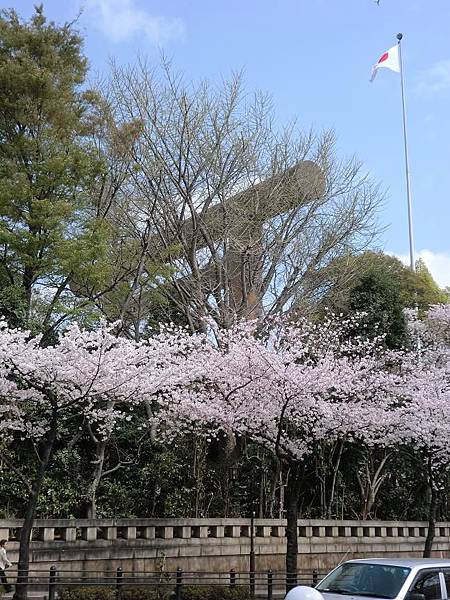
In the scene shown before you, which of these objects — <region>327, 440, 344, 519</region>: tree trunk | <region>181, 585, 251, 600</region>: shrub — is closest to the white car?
<region>181, 585, 251, 600</region>: shrub

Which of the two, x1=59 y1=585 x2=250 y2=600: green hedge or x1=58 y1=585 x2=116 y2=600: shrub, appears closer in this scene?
x1=58 y1=585 x2=116 y2=600: shrub

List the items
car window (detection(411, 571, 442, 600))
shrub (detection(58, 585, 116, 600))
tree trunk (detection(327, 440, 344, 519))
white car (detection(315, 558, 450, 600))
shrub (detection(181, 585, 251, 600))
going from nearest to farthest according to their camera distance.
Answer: white car (detection(315, 558, 450, 600)) → car window (detection(411, 571, 442, 600)) → shrub (detection(58, 585, 116, 600)) → shrub (detection(181, 585, 251, 600)) → tree trunk (detection(327, 440, 344, 519))

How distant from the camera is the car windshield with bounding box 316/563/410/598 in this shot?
8.88 m

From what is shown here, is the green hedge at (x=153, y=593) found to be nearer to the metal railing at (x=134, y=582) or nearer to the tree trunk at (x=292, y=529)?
the metal railing at (x=134, y=582)

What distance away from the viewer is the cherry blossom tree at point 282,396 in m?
17.5

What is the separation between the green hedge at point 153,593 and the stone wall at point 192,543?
1.80ft

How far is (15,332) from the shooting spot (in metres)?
16.4

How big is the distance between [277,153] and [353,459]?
37.2 feet

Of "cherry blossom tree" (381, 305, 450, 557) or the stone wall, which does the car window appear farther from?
"cherry blossom tree" (381, 305, 450, 557)

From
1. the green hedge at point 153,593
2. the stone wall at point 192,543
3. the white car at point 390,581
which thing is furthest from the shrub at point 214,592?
the white car at point 390,581

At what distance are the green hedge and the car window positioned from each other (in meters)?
8.00

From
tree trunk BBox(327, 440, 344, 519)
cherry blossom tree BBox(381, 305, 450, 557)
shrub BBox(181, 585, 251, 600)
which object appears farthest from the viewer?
tree trunk BBox(327, 440, 344, 519)

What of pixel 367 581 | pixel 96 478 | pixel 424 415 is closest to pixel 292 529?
pixel 424 415

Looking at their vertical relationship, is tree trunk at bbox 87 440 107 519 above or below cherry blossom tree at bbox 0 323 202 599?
A: below
